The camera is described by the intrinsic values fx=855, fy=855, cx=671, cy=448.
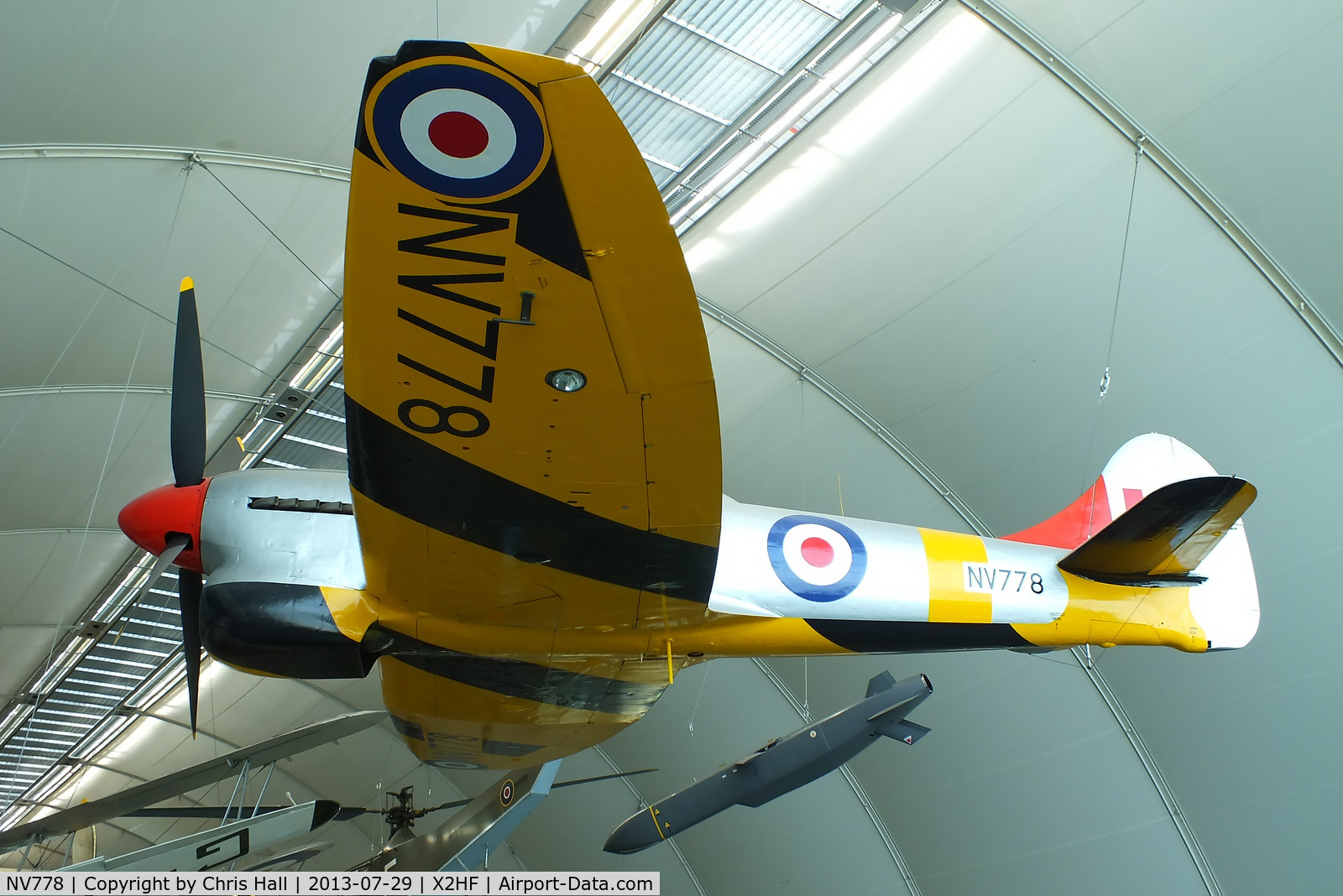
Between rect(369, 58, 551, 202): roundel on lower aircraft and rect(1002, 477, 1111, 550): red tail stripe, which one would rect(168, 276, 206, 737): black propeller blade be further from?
rect(1002, 477, 1111, 550): red tail stripe

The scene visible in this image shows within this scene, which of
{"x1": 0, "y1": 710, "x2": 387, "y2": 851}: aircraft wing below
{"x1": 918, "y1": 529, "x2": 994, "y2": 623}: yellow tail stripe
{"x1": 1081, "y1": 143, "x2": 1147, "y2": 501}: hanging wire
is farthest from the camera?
{"x1": 0, "y1": 710, "x2": 387, "y2": 851}: aircraft wing below

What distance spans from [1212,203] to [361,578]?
7797 millimetres

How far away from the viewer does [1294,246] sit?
24.9 feet

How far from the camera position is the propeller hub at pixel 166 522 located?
5.05m

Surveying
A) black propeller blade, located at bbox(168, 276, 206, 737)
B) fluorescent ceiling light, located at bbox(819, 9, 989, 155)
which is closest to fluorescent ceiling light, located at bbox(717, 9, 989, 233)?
fluorescent ceiling light, located at bbox(819, 9, 989, 155)

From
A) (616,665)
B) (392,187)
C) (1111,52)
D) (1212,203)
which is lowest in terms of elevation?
(616,665)

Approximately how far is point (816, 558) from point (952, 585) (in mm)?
954

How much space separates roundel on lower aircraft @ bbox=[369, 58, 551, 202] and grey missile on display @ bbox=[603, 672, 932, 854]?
19.9ft

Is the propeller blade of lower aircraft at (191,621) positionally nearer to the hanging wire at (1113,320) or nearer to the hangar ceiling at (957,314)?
the hangar ceiling at (957,314)

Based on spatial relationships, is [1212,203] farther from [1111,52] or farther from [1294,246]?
[1111,52]

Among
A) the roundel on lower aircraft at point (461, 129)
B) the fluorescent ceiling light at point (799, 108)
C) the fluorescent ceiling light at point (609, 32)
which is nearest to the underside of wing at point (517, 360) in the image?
the roundel on lower aircraft at point (461, 129)

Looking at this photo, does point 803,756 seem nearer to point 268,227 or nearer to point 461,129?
point 461,129

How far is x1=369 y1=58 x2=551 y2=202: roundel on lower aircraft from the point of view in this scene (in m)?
2.42

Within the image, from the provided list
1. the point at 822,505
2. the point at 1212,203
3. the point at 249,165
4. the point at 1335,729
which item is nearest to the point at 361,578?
the point at 249,165
